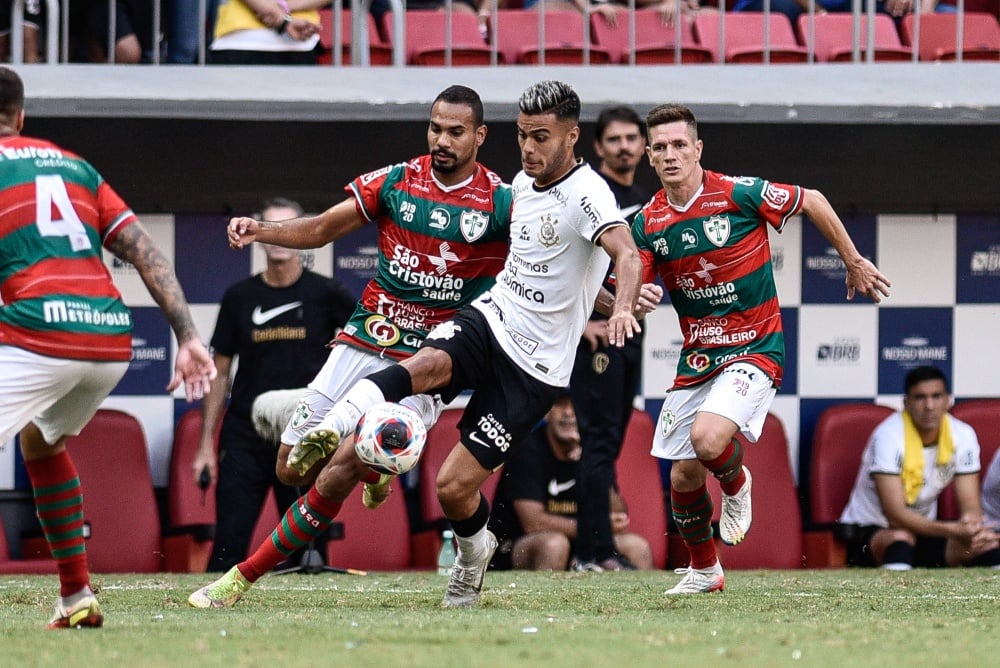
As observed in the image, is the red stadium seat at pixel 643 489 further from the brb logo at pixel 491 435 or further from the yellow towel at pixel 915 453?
the brb logo at pixel 491 435

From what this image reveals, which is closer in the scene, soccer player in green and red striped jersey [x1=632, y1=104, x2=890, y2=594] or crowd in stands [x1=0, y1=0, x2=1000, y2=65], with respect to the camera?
soccer player in green and red striped jersey [x1=632, y1=104, x2=890, y2=594]

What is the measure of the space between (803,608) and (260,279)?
388 centimetres

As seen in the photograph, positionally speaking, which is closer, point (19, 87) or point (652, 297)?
point (19, 87)

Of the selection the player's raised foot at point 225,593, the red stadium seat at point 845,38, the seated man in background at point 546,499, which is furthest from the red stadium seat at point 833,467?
the player's raised foot at point 225,593

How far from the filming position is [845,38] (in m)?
9.87

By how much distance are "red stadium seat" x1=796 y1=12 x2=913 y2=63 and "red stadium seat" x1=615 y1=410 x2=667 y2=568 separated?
2.44 meters

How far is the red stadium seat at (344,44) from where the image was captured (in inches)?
372

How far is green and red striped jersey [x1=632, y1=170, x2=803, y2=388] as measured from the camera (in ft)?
21.7

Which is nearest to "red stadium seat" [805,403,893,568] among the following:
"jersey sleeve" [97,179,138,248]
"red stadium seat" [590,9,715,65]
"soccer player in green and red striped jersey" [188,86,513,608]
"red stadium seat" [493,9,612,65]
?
"red stadium seat" [590,9,715,65]

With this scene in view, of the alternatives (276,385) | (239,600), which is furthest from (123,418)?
(239,600)

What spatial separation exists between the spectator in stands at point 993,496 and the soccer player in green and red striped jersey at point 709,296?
3.24m

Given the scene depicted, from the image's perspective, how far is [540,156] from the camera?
5910 mm

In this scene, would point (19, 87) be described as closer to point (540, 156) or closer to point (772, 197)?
point (540, 156)

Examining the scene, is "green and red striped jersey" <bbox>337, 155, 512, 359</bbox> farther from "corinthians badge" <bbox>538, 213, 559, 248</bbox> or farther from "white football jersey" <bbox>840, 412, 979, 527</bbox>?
"white football jersey" <bbox>840, 412, 979, 527</bbox>
